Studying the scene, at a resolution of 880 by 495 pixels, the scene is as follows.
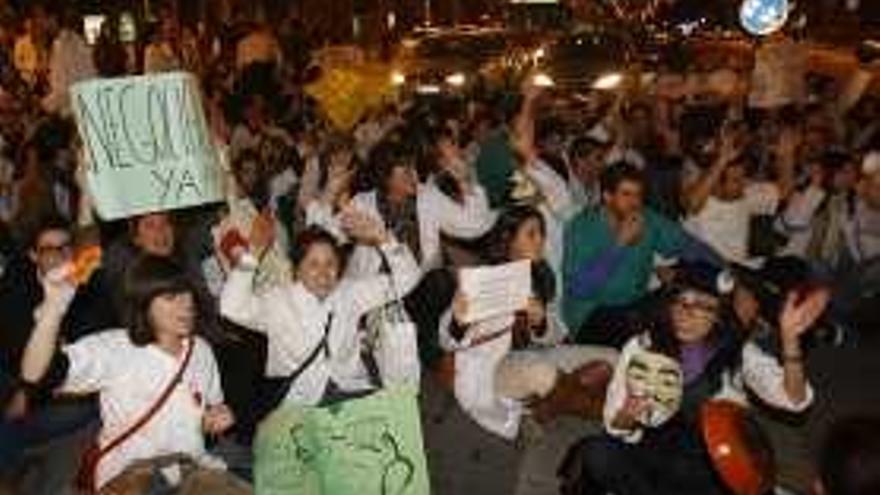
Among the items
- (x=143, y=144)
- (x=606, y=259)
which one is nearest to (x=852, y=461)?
(x=143, y=144)

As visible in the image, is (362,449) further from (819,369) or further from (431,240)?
(819,369)

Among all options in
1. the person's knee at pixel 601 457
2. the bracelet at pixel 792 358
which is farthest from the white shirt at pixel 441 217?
the bracelet at pixel 792 358

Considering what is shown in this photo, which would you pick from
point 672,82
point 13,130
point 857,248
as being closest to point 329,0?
point 672,82

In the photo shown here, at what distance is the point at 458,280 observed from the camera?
712 cm

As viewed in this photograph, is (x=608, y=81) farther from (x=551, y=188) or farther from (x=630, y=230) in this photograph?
(x=630, y=230)

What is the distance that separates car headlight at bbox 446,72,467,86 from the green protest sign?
1234cm

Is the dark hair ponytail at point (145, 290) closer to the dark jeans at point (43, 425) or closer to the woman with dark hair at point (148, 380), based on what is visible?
the woman with dark hair at point (148, 380)

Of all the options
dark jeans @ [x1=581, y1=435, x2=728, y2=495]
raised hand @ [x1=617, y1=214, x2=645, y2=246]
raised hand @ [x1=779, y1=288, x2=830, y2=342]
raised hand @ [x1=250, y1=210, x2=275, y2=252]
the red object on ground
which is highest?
raised hand @ [x1=250, y1=210, x2=275, y2=252]

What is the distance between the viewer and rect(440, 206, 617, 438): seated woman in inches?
295

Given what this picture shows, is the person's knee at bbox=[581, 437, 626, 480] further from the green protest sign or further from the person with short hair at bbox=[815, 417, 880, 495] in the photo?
the person with short hair at bbox=[815, 417, 880, 495]

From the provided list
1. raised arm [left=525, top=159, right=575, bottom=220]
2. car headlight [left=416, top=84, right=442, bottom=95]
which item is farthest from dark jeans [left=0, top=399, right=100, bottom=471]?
car headlight [left=416, top=84, right=442, bottom=95]

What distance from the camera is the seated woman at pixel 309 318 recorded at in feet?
22.9

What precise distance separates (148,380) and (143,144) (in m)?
1.59

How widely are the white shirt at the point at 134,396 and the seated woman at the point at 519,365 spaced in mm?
1520
